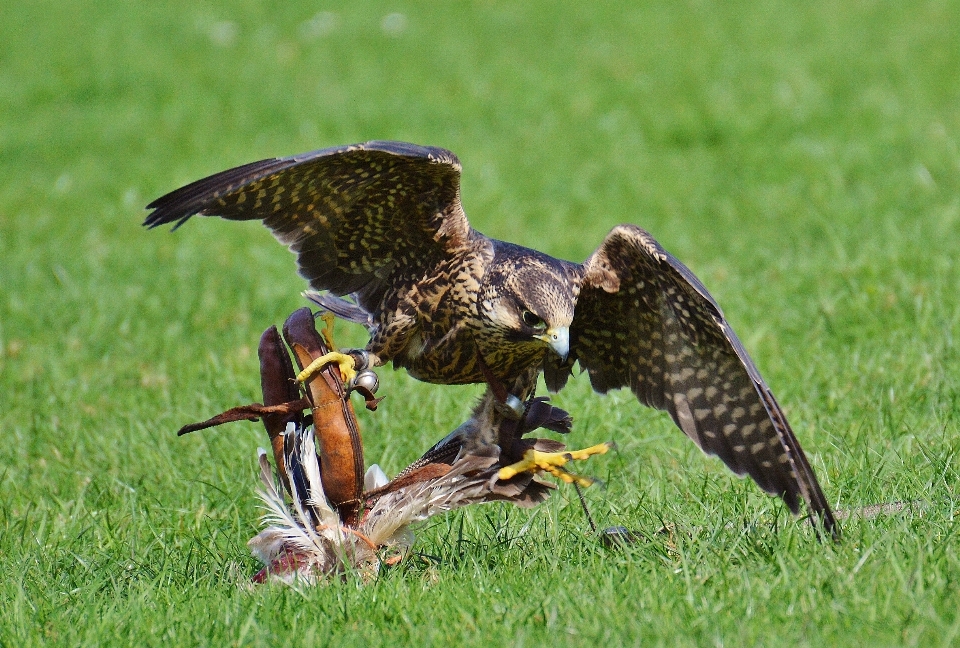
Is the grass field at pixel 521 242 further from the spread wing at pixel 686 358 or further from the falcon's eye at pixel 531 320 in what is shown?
the falcon's eye at pixel 531 320

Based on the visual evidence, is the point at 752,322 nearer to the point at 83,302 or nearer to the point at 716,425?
the point at 716,425

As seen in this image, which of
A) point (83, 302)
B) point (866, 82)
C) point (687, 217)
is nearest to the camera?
point (83, 302)

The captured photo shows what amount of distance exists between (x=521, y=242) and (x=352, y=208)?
13.0 feet

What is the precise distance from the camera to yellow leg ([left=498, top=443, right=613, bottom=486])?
3.76 metres

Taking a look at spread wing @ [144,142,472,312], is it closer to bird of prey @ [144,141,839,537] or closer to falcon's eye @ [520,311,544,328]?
bird of prey @ [144,141,839,537]

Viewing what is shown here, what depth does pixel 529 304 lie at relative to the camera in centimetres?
366

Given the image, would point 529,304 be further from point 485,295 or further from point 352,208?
point 352,208

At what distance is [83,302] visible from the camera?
715cm

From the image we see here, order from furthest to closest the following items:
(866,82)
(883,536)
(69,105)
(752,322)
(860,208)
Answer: (69,105), (866,82), (860,208), (752,322), (883,536)

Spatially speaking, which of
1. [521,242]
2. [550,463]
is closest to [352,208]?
[550,463]

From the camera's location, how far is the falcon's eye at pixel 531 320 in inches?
145

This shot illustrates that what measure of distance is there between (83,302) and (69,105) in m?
5.23

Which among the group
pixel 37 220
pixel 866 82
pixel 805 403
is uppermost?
pixel 866 82

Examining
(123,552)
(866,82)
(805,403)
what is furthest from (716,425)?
(866,82)
